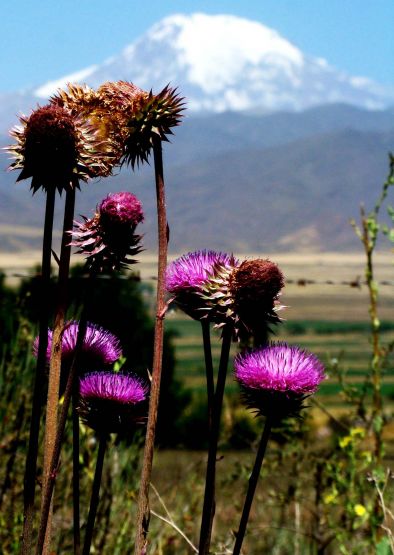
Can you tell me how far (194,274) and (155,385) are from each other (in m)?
0.49

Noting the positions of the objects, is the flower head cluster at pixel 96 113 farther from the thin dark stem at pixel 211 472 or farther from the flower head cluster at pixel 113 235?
the thin dark stem at pixel 211 472

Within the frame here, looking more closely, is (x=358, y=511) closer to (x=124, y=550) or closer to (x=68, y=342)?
(x=124, y=550)

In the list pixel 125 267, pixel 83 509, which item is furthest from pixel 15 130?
pixel 83 509

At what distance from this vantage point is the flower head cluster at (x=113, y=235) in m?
2.00

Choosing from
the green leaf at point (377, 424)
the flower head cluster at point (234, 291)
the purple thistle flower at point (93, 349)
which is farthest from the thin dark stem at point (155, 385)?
the green leaf at point (377, 424)

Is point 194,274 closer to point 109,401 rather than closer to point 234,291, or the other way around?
point 234,291

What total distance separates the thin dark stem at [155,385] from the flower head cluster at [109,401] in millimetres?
371

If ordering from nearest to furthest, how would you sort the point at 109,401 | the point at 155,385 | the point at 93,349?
the point at 155,385, the point at 109,401, the point at 93,349

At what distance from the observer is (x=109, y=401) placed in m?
2.17

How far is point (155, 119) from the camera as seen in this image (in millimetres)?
2078

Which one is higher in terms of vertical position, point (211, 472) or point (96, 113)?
point (96, 113)

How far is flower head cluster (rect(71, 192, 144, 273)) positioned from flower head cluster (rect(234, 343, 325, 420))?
0.33 m

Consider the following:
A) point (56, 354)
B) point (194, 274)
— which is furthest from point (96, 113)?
point (56, 354)

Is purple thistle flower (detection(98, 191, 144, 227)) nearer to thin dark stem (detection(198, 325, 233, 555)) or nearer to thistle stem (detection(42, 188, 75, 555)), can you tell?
thistle stem (detection(42, 188, 75, 555))
